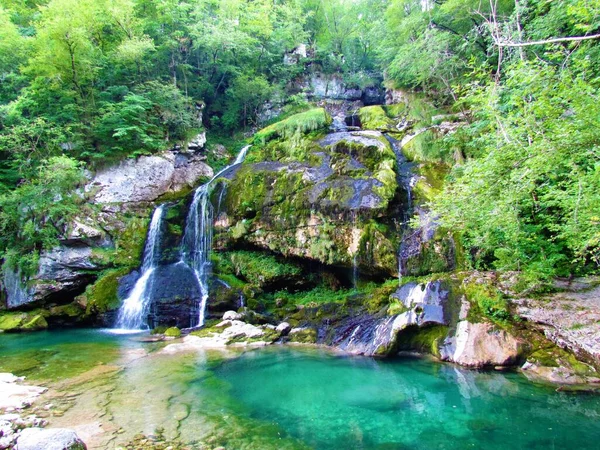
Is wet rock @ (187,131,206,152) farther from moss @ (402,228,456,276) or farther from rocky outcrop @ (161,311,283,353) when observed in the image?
moss @ (402,228,456,276)

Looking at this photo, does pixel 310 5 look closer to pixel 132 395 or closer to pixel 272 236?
pixel 272 236

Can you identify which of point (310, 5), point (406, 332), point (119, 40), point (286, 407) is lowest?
point (286, 407)

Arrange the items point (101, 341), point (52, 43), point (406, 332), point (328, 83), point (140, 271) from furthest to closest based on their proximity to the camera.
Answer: point (328, 83) → point (52, 43) → point (140, 271) → point (101, 341) → point (406, 332)

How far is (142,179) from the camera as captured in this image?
59.0 feet

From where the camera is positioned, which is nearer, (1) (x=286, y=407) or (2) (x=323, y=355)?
(1) (x=286, y=407)

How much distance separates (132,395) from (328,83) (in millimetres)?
27145

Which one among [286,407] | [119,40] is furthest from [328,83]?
[286,407]

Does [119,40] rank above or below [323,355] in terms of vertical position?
above

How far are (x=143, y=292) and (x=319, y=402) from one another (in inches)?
407

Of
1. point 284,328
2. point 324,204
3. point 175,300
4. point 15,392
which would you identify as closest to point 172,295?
point 175,300

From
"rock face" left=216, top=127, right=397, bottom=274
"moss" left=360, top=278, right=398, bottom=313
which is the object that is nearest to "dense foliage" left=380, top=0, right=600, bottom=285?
"moss" left=360, top=278, right=398, bottom=313

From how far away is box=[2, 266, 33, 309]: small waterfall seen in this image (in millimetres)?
14305

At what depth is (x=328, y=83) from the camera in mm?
28703

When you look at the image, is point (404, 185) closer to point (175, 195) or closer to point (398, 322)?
point (398, 322)
